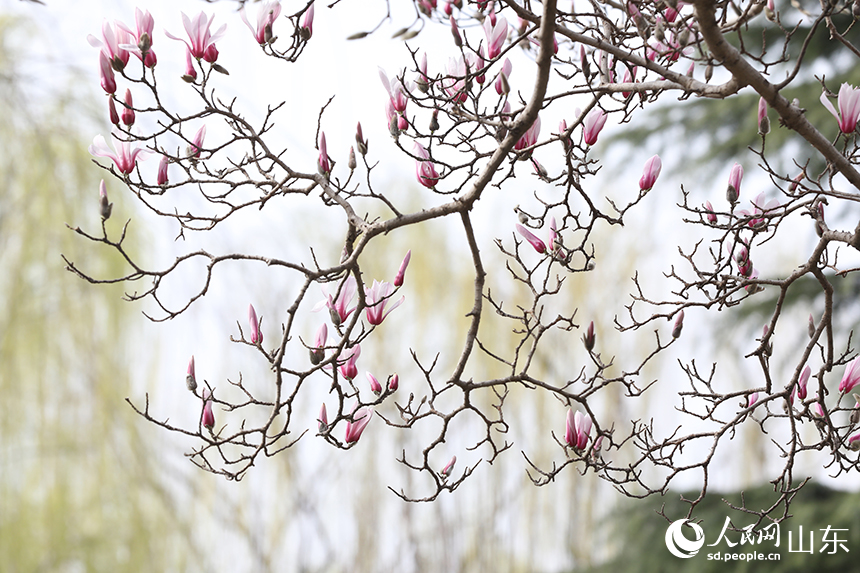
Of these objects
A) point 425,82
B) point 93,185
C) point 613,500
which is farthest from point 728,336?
point 93,185

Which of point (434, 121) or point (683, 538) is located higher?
point (434, 121)

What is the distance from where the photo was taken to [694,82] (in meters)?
0.66

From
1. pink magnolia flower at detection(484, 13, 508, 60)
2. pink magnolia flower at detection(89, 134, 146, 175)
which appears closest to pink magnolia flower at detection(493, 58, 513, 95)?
pink magnolia flower at detection(484, 13, 508, 60)

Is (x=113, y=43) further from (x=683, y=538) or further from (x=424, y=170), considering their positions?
(x=683, y=538)

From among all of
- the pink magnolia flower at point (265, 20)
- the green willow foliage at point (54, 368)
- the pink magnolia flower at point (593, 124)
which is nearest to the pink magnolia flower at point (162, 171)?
the pink magnolia flower at point (265, 20)

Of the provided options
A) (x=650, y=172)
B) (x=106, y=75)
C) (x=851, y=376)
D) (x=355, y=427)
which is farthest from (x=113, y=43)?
(x=851, y=376)

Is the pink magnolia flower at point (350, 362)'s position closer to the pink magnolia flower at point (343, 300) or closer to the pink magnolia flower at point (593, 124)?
the pink magnolia flower at point (343, 300)

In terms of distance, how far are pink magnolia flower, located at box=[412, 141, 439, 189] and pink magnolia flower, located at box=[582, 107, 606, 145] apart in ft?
0.51

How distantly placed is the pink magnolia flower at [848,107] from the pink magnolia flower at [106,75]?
0.63 metres

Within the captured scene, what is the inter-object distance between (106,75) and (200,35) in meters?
0.09

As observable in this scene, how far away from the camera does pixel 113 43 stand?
2.24 feet

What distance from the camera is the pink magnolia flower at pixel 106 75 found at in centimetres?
70

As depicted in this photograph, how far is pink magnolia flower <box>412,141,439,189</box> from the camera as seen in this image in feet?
2.41

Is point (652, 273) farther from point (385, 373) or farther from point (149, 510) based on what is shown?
point (149, 510)
